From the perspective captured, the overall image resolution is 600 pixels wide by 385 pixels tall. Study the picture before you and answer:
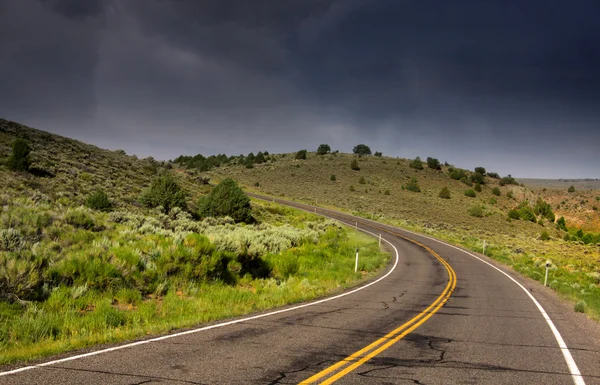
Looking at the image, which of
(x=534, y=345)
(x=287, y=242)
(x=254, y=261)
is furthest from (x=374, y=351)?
(x=287, y=242)

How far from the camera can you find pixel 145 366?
5.47 metres

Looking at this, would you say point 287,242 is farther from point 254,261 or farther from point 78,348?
point 78,348

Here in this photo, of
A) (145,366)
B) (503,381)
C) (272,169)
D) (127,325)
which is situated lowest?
(127,325)

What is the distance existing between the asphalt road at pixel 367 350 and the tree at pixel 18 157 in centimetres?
2458

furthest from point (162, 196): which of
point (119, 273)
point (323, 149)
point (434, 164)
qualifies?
point (323, 149)

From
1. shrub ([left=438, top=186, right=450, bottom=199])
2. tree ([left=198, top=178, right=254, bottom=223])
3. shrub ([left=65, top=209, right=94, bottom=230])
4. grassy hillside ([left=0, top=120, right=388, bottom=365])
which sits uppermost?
shrub ([left=438, top=186, right=450, bottom=199])

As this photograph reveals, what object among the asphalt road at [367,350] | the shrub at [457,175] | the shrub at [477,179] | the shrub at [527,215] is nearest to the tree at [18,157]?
the asphalt road at [367,350]

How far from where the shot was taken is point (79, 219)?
15.2 m

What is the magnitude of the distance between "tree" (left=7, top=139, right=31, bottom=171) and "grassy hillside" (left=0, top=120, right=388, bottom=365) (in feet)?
2.23

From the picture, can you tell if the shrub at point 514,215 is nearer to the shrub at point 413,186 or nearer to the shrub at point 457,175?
the shrub at point 413,186

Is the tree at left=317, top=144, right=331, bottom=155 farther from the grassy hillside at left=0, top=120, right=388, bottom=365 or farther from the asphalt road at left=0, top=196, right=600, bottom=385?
the asphalt road at left=0, top=196, right=600, bottom=385

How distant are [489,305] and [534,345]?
5.04 meters

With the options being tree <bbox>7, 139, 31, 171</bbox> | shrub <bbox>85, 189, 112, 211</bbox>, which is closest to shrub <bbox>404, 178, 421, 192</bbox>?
shrub <bbox>85, 189, 112, 211</bbox>

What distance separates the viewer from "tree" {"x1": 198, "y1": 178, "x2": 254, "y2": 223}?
97.7ft
